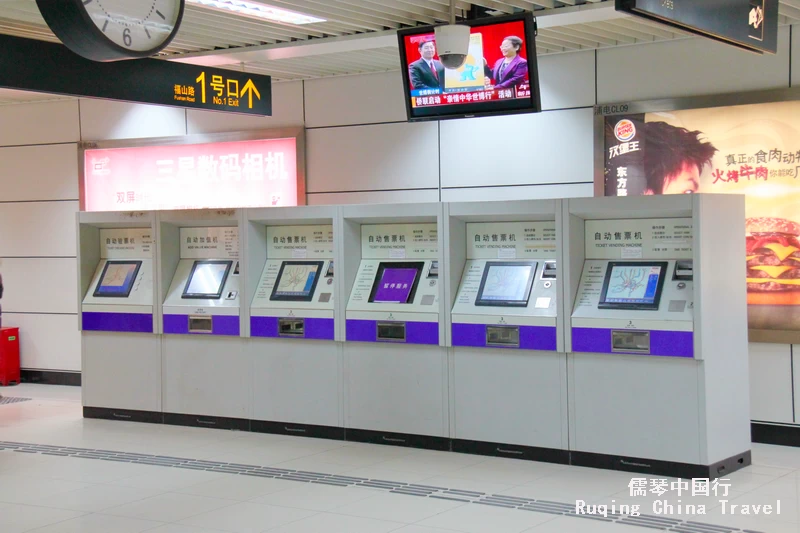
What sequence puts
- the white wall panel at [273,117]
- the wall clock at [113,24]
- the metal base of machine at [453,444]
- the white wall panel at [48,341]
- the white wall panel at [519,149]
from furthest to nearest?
the white wall panel at [48,341] < the white wall panel at [273,117] < the white wall panel at [519,149] < the metal base of machine at [453,444] < the wall clock at [113,24]

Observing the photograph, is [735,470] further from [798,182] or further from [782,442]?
[798,182]

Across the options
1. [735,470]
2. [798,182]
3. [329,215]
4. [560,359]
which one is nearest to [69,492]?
[329,215]

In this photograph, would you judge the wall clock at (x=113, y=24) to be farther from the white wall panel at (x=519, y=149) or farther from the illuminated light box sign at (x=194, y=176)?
the illuminated light box sign at (x=194, y=176)

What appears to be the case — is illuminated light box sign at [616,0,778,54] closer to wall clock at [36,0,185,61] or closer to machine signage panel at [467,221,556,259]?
wall clock at [36,0,185,61]

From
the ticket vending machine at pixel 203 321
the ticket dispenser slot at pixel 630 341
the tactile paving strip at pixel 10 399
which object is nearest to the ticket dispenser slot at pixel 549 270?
the ticket dispenser slot at pixel 630 341

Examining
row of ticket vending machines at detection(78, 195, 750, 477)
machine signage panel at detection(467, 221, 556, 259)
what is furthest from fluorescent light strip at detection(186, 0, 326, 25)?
machine signage panel at detection(467, 221, 556, 259)

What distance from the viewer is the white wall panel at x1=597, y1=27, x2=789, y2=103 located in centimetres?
691

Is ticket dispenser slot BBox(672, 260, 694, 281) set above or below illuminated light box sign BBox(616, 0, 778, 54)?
below

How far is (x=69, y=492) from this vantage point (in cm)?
560

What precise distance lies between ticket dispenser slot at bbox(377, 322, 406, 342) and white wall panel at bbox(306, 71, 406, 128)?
246 centimetres

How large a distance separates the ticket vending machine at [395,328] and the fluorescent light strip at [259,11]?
4.51 feet

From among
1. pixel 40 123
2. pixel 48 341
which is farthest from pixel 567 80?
pixel 48 341

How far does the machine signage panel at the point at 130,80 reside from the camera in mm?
5867

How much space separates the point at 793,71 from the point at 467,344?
3.09m
